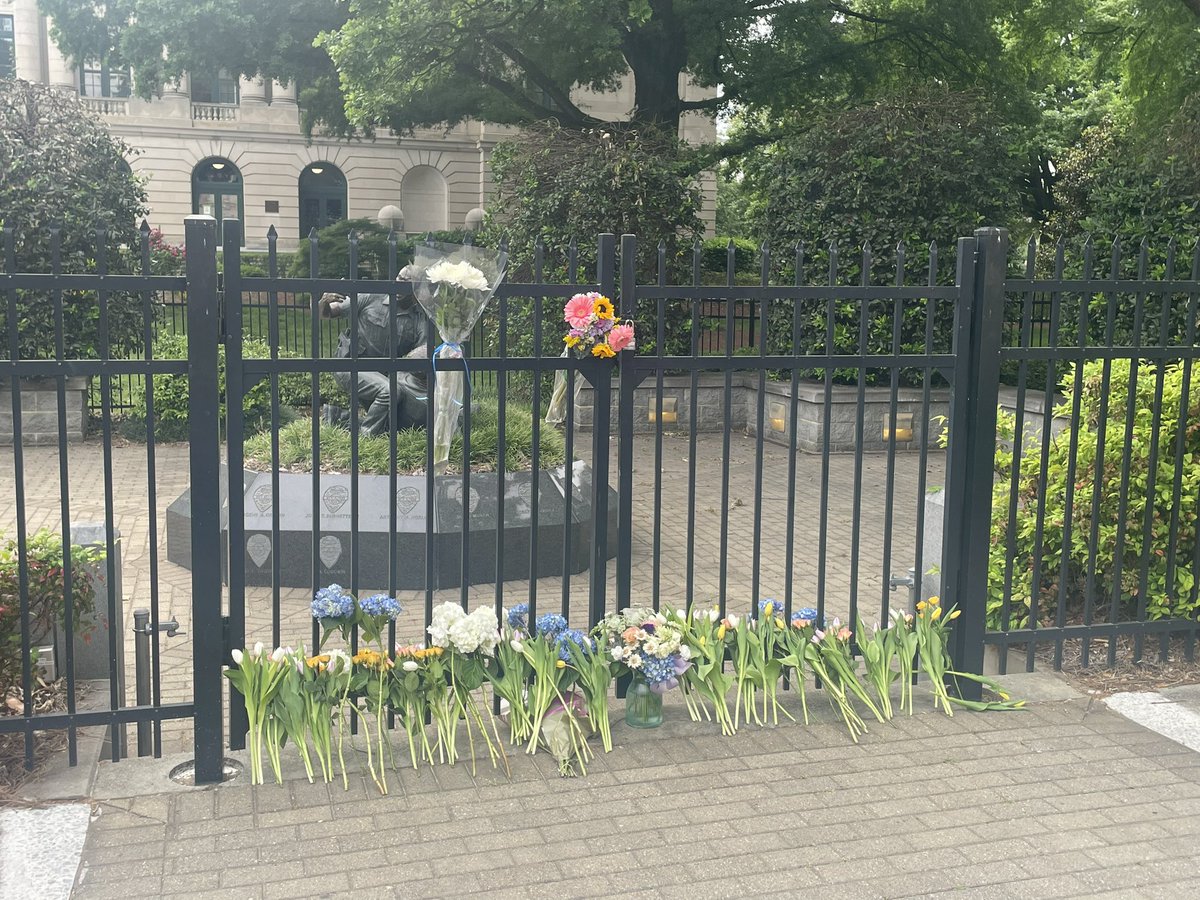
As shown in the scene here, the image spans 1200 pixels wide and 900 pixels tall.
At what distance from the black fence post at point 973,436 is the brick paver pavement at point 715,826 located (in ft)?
1.98

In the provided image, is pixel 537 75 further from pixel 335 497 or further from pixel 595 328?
pixel 595 328

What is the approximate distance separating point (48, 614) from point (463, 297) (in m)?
2.07

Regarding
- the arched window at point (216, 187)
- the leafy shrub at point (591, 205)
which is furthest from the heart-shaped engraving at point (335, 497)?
the arched window at point (216, 187)

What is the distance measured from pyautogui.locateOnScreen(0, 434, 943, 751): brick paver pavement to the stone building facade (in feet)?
90.7

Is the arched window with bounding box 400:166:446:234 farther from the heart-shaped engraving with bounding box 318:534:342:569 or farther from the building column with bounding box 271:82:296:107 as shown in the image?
the heart-shaped engraving with bounding box 318:534:342:569

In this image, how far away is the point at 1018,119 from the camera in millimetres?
20750

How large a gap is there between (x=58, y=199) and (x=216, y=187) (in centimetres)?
3128

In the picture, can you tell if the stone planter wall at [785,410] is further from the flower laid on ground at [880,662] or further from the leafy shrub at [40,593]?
the leafy shrub at [40,593]

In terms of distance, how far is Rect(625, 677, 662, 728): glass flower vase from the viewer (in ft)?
15.8

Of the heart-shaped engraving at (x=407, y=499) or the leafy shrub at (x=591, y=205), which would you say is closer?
the heart-shaped engraving at (x=407, y=499)

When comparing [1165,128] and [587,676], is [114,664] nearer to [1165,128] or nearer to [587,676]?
[587,676]

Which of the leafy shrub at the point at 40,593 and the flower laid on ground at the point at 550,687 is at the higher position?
the leafy shrub at the point at 40,593

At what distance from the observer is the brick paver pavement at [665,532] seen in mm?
6875

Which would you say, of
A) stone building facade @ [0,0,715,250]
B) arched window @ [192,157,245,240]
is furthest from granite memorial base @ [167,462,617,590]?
arched window @ [192,157,245,240]
